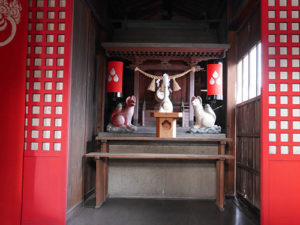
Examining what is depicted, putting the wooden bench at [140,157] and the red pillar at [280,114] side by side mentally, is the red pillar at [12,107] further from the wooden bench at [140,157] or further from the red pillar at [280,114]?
the red pillar at [280,114]

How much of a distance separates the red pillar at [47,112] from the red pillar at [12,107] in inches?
4.0

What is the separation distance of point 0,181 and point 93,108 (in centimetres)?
202

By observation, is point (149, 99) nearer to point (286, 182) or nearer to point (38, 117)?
point (38, 117)

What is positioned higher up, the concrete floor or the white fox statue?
the white fox statue

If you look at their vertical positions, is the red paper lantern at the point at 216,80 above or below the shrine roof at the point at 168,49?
below

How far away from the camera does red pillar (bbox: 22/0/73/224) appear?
9.83 ft

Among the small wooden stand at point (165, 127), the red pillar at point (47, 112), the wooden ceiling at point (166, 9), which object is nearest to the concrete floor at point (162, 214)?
the red pillar at point (47, 112)

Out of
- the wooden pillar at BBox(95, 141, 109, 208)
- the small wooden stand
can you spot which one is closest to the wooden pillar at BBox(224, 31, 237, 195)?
the small wooden stand

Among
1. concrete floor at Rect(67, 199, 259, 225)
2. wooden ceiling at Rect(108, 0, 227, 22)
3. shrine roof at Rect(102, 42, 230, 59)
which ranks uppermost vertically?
wooden ceiling at Rect(108, 0, 227, 22)

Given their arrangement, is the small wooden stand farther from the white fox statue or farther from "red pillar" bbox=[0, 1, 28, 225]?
"red pillar" bbox=[0, 1, 28, 225]

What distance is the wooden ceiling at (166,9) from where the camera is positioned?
5707 millimetres

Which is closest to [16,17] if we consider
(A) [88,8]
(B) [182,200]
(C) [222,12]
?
(A) [88,8]

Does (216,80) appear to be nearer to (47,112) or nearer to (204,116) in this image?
(204,116)

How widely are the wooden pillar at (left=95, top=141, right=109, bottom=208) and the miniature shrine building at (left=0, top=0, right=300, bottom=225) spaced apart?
0.02 m
